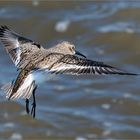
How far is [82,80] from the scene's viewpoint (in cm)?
788

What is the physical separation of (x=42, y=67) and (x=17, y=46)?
0.54 meters

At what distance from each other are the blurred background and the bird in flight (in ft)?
10.7

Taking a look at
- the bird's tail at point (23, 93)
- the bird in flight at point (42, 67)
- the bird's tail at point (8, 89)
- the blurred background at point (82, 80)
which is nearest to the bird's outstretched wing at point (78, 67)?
the bird in flight at point (42, 67)

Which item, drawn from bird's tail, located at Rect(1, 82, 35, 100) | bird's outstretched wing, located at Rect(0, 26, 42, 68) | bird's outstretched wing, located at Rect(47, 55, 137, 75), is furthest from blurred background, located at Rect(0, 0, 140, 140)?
bird's outstretched wing, located at Rect(47, 55, 137, 75)

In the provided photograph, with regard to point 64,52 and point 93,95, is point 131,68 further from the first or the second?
point 64,52

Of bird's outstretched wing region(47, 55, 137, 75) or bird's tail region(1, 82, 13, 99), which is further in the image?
bird's tail region(1, 82, 13, 99)

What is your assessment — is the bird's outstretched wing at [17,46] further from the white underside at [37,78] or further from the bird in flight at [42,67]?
the white underside at [37,78]

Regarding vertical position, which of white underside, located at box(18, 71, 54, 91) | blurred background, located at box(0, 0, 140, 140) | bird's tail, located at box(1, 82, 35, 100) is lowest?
bird's tail, located at box(1, 82, 35, 100)

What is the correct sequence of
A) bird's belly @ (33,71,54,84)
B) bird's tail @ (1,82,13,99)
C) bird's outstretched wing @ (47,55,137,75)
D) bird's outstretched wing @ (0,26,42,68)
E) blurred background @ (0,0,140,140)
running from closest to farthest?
bird's outstretched wing @ (47,55,137,75) → bird's belly @ (33,71,54,84) → bird's tail @ (1,82,13,99) → bird's outstretched wing @ (0,26,42,68) → blurred background @ (0,0,140,140)

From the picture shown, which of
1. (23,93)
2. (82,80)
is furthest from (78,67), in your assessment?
(82,80)

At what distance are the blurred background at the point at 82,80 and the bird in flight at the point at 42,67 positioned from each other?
3.25 meters

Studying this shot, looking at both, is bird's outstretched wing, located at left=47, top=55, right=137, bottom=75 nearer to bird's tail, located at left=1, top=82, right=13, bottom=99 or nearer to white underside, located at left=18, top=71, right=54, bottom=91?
white underside, located at left=18, top=71, right=54, bottom=91

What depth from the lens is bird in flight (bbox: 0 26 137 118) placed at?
293 centimetres

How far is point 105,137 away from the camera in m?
6.83
